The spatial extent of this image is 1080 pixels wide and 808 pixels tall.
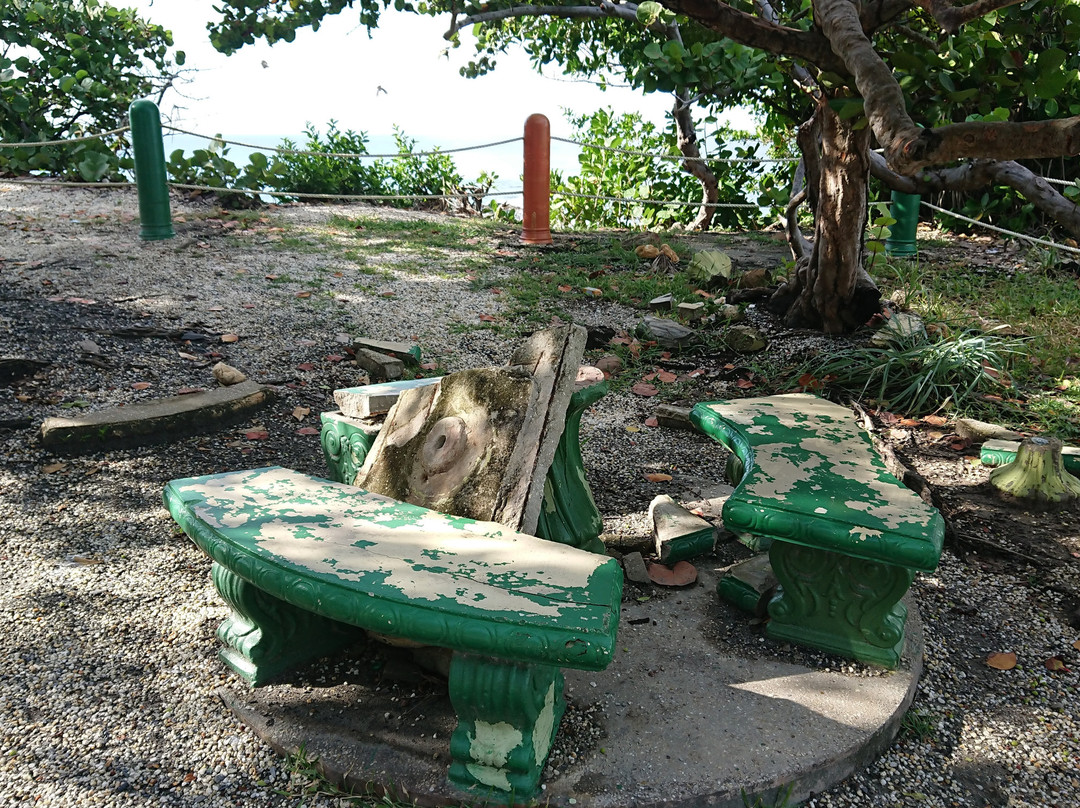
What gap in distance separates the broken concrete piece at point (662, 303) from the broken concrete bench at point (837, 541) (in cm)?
304

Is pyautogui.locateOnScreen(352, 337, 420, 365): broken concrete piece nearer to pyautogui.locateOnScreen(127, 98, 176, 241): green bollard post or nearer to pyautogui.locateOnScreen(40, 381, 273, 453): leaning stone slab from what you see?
pyautogui.locateOnScreen(40, 381, 273, 453): leaning stone slab

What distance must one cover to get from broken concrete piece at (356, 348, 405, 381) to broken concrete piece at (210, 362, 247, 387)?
1.97 ft

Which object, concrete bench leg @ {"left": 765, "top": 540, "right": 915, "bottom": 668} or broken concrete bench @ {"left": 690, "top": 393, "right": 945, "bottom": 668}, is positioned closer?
broken concrete bench @ {"left": 690, "top": 393, "right": 945, "bottom": 668}

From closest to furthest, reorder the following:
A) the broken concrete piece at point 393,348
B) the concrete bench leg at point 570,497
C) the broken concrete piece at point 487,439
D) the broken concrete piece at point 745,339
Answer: the broken concrete piece at point 487,439, the concrete bench leg at point 570,497, the broken concrete piece at point 393,348, the broken concrete piece at point 745,339

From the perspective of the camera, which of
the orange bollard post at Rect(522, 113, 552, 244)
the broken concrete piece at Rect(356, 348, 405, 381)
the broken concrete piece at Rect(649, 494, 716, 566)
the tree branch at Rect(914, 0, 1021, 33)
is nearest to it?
the tree branch at Rect(914, 0, 1021, 33)

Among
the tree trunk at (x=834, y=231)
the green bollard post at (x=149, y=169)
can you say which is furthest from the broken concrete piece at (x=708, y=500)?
the green bollard post at (x=149, y=169)

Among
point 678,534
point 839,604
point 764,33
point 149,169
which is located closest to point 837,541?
point 839,604

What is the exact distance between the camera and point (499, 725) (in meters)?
1.80

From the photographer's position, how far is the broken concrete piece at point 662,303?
5.60 meters

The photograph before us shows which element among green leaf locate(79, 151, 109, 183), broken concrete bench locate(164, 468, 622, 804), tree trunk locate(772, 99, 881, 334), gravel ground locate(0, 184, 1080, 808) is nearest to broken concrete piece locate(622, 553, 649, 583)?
gravel ground locate(0, 184, 1080, 808)

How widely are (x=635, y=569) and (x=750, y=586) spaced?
0.38m

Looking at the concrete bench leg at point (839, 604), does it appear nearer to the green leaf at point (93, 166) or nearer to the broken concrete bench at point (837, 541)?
the broken concrete bench at point (837, 541)

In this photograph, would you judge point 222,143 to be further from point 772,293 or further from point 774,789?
point 774,789

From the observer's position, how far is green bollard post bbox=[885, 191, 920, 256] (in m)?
6.63
